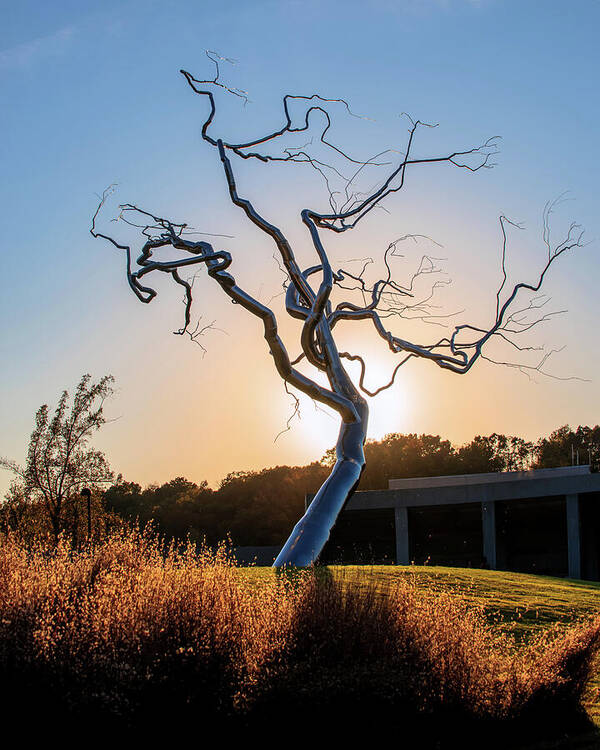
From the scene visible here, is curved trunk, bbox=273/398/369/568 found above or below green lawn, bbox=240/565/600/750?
above

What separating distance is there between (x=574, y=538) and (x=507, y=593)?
19606mm

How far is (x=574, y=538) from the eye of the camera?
32.5m

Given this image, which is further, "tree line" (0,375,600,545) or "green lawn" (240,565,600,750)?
"tree line" (0,375,600,545)

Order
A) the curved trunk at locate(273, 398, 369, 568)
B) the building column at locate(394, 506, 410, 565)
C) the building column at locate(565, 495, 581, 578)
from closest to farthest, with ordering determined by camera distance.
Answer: the curved trunk at locate(273, 398, 369, 568) → the building column at locate(565, 495, 581, 578) → the building column at locate(394, 506, 410, 565)

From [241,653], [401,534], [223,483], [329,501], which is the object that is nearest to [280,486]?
[223,483]

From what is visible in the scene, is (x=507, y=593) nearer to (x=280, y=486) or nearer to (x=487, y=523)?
(x=487, y=523)

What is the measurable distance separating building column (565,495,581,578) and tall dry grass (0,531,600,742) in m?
25.7

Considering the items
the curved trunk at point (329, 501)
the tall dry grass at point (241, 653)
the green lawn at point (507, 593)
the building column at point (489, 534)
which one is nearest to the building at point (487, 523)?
the building column at point (489, 534)

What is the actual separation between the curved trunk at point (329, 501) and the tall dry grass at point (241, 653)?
6957mm

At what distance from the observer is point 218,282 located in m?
16.9

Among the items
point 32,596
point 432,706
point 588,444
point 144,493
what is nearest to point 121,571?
point 32,596

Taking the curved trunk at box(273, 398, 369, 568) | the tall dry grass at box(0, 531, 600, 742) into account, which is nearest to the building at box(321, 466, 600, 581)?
the curved trunk at box(273, 398, 369, 568)

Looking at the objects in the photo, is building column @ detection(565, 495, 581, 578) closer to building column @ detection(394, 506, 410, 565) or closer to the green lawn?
building column @ detection(394, 506, 410, 565)

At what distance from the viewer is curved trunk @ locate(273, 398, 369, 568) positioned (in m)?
15.0
